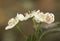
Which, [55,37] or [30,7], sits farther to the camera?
[30,7]

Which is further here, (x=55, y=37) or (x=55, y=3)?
(x=55, y=3)

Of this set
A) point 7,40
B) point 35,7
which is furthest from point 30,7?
point 7,40

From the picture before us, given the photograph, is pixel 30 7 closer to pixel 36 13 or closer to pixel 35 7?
pixel 35 7

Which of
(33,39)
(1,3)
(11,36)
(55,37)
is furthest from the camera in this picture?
(1,3)

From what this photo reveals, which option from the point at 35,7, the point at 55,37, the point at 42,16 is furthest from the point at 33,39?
the point at 35,7

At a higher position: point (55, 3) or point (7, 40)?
point (55, 3)

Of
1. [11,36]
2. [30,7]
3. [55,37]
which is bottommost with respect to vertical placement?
[55,37]

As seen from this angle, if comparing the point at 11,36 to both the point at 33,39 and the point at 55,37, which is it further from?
the point at 33,39

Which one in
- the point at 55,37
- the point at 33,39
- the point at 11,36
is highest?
the point at 11,36

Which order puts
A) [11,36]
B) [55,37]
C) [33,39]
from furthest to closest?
[11,36], [55,37], [33,39]
